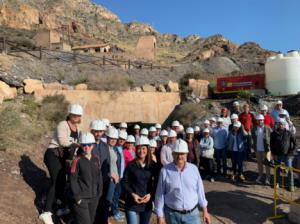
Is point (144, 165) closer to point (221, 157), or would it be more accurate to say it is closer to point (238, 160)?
point (238, 160)

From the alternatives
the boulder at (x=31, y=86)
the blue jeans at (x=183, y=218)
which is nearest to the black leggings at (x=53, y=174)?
the blue jeans at (x=183, y=218)

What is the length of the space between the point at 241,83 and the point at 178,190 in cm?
1551

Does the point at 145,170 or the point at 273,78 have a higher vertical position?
the point at 273,78

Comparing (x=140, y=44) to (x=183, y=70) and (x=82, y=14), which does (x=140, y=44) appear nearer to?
(x=183, y=70)

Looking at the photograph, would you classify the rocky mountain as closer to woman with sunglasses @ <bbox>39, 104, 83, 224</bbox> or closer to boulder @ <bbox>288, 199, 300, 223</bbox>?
woman with sunglasses @ <bbox>39, 104, 83, 224</bbox>

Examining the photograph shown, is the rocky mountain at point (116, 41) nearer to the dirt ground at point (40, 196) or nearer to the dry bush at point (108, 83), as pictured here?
the dry bush at point (108, 83)

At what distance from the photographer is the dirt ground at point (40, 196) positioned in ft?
20.9

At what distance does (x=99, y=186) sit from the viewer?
17.4ft

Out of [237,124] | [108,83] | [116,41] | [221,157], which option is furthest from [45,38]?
[237,124]

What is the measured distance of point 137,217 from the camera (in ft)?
15.5

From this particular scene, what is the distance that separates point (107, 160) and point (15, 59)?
1257 centimetres

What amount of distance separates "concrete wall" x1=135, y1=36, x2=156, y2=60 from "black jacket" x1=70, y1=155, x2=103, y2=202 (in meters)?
36.2

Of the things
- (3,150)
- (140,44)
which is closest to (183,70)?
(140,44)

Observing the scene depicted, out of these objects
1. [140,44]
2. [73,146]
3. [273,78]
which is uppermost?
[140,44]
